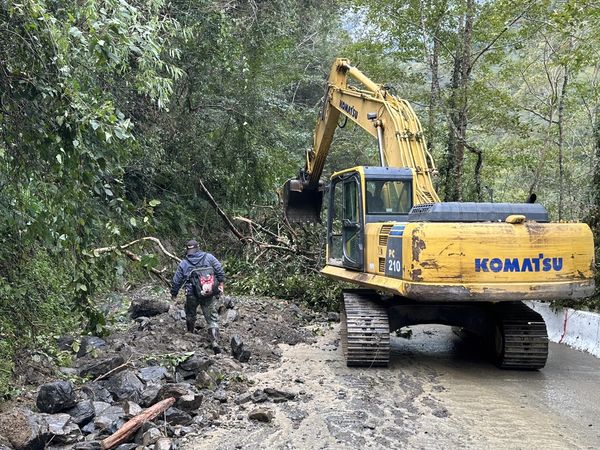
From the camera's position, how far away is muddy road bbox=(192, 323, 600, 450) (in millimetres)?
4895

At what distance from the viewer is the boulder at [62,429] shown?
465 cm

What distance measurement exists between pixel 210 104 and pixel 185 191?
7.60ft

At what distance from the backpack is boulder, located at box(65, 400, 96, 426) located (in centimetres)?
285

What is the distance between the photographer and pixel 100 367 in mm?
6137

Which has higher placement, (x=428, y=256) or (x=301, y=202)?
(x=301, y=202)

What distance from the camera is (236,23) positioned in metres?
12.8

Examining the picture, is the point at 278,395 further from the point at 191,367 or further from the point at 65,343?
the point at 65,343

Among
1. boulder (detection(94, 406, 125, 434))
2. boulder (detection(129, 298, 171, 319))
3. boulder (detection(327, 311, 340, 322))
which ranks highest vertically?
boulder (detection(129, 298, 171, 319))

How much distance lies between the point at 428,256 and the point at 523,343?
198 centimetres

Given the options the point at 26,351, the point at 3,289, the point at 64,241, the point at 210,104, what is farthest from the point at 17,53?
the point at 210,104

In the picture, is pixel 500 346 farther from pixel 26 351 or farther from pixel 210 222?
pixel 210 222

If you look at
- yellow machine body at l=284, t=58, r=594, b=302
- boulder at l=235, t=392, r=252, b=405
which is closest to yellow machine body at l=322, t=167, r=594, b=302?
yellow machine body at l=284, t=58, r=594, b=302

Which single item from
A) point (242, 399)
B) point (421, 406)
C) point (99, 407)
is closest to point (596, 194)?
point (421, 406)

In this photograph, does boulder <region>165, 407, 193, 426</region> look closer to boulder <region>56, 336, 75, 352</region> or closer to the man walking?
boulder <region>56, 336, 75, 352</region>
